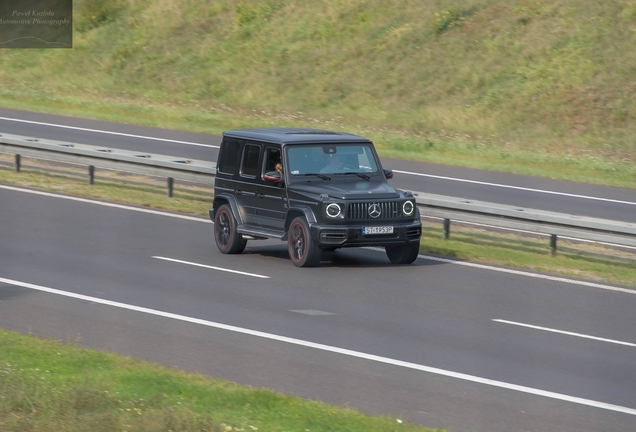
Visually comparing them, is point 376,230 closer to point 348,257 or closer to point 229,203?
point 348,257

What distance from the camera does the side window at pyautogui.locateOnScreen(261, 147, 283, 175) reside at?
15586 millimetres

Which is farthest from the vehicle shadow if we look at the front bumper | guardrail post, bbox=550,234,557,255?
guardrail post, bbox=550,234,557,255

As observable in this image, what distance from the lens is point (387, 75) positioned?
125ft

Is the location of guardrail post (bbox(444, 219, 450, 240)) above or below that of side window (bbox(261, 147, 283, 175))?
below

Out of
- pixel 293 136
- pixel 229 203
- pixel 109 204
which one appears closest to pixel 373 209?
pixel 293 136

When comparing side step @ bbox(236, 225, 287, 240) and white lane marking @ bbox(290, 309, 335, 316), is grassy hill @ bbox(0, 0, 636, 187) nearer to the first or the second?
side step @ bbox(236, 225, 287, 240)

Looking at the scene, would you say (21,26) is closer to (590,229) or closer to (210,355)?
(590,229)

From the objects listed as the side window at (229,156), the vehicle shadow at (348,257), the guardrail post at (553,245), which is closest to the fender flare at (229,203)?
the side window at (229,156)

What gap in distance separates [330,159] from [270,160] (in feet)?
2.96

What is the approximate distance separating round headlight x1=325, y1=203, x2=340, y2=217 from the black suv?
1cm

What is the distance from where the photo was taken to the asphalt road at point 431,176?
74.9ft

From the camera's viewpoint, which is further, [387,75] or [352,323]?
[387,75]

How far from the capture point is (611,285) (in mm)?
14312

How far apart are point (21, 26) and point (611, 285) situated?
41.0 metres
